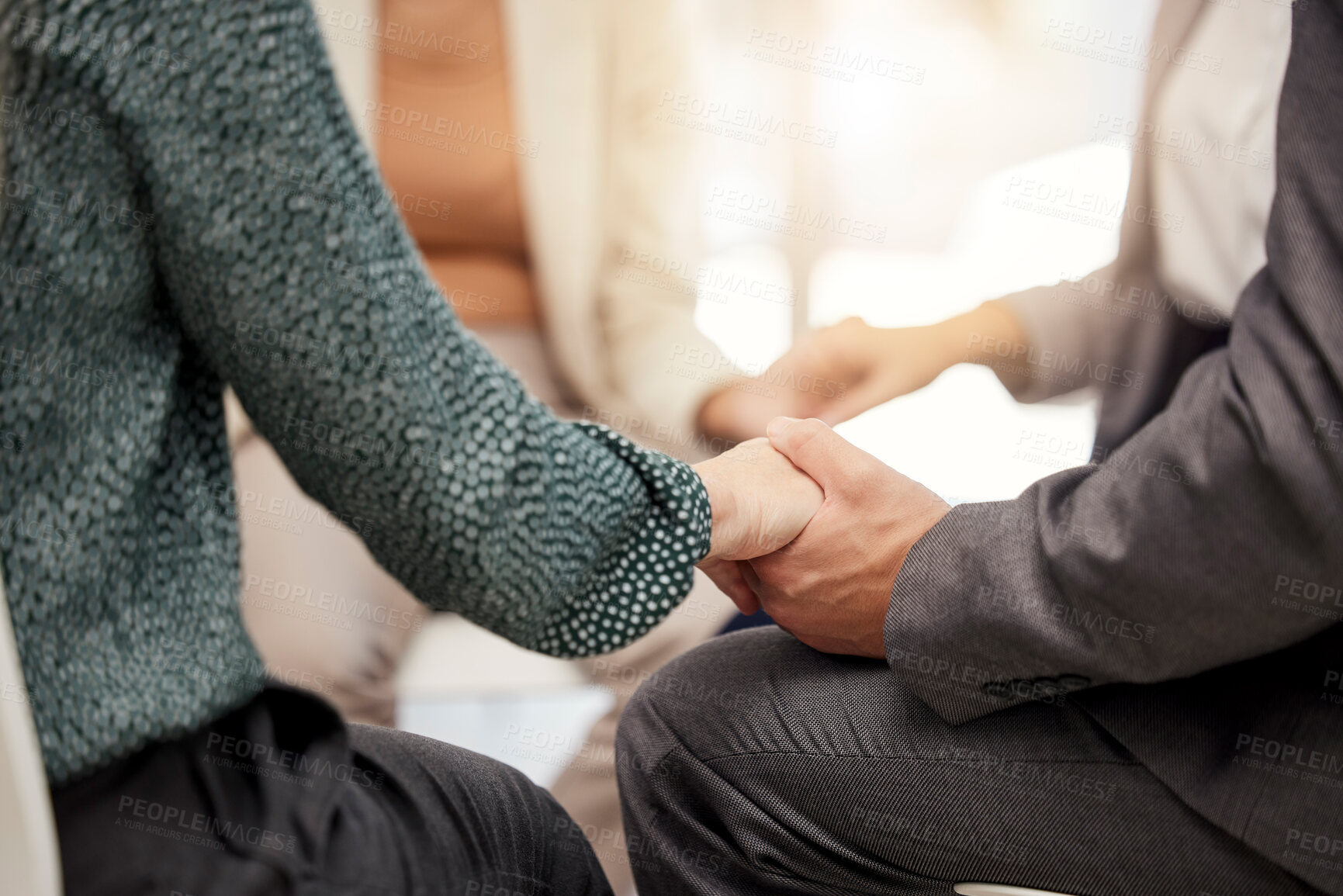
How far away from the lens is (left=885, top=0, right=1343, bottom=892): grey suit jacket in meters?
0.54

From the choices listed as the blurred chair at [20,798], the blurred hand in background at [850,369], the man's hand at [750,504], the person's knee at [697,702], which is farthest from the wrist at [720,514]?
the blurred hand in background at [850,369]

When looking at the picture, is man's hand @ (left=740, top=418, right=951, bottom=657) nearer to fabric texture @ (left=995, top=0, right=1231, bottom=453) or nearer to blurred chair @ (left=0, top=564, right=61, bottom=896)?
blurred chair @ (left=0, top=564, right=61, bottom=896)

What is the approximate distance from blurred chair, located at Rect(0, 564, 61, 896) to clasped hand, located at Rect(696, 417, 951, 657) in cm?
45

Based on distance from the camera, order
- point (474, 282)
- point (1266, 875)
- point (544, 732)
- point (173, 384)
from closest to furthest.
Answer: point (173, 384) → point (1266, 875) → point (544, 732) → point (474, 282)

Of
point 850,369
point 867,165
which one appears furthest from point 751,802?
point 867,165

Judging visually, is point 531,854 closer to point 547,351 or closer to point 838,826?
point 838,826

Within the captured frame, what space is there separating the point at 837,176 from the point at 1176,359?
0.59 meters

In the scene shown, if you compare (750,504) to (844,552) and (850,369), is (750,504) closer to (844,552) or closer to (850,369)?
(844,552)

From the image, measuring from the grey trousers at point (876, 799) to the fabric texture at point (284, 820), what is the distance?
176mm

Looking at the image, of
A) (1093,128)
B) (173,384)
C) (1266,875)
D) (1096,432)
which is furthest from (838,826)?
(1093,128)

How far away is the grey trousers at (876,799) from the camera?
630mm

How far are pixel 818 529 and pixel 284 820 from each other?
1.60 feet

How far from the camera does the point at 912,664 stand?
0.67 meters

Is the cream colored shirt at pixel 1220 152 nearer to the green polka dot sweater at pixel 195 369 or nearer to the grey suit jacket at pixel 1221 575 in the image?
the grey suit jacket at pixel 1221 575
